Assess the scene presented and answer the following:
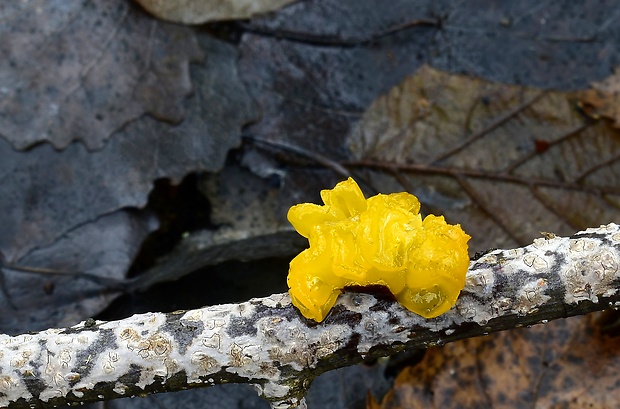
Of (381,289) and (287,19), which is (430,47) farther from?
(381,289)

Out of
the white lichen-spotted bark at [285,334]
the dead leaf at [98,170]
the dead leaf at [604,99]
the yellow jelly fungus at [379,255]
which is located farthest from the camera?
the dead leaf at [604,99]

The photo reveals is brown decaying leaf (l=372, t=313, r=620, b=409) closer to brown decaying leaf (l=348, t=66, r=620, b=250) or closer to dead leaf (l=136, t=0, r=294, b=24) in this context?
brown decaying leaf (l=348, t=66, r=620, b=250)

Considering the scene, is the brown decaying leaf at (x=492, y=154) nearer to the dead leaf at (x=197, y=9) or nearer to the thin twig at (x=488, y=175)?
the thin twig at (x=488, y=175)

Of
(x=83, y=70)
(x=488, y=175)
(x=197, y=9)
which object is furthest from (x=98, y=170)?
(x=488, y=175)

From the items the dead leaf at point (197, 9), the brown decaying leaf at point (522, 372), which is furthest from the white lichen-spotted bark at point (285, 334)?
the dead leaf at point (197, 9)

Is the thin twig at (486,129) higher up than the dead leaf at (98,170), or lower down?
higher up

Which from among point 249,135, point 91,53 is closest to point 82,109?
point 91,53

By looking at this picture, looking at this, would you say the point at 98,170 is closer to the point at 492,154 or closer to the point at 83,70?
the point at 83,70
